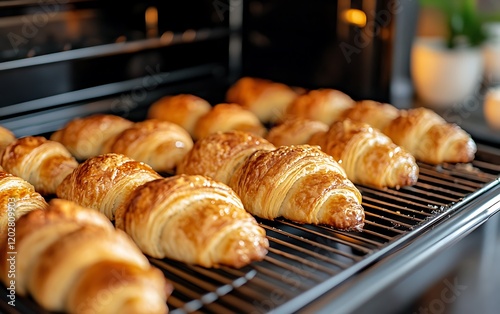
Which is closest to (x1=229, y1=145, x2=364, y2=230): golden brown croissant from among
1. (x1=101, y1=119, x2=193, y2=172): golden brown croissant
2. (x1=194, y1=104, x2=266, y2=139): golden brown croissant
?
(x1=101, y1=119, x2=193, y2=172): golden brown croissant

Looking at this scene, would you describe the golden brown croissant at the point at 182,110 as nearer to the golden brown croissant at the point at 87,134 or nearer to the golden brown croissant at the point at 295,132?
the golden brown croissant at the point at 87,134

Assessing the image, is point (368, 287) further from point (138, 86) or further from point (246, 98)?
point (138, 86)

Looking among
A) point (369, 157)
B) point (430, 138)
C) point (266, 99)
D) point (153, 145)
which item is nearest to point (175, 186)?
point (153, 145)

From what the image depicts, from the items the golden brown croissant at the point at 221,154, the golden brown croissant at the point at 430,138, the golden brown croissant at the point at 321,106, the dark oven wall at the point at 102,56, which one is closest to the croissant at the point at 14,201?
the golden brown croissant at the point at 221,154

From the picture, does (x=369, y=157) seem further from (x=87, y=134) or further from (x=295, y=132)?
(x=87, y=134)

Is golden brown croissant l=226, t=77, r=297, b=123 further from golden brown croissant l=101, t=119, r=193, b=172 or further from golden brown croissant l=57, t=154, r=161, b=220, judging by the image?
golden brown croissant l=57, t=154, r=161, b=220

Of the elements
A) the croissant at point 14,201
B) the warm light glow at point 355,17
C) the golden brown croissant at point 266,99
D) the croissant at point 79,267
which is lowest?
the golden brown croissant at point 266,99
